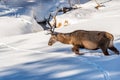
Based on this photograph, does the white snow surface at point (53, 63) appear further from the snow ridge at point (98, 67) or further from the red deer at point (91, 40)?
the red deer at point (91, 40)

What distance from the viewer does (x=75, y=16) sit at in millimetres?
22766

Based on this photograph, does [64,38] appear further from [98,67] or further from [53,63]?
[98,67]

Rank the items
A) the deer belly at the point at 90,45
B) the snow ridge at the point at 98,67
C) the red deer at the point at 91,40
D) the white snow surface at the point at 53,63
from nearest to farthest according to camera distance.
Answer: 1. the snow ridge at the point at 98,67
2. the white snow surface at the point at 53,63
3. the red deer at the point at 91,40
4. the deer belly at the point at 90,45

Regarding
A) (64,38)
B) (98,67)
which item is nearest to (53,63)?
(98,67)

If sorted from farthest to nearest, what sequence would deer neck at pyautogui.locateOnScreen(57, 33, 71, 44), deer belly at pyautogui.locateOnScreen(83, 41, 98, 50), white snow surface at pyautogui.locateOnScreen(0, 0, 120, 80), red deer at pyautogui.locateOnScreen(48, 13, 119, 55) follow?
deer neck at pyautogui.locateOnScreen(57, 33, 71, 44) < deer belly at pyautogui.locateOnScreen(83, 41, 98, 50) < red deer at pyautogui.locateOnScreen(48, 13, 119, 55) < white snow surface at pyautogui.locateOnScreen(0, 0, 120, 80)

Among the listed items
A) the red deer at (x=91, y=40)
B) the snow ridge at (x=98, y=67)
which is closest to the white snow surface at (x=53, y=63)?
the snow ridge at (x=98, y=67)

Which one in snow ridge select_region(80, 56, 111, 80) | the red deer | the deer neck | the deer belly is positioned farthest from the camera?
the deer neck

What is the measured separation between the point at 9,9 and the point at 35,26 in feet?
47.7

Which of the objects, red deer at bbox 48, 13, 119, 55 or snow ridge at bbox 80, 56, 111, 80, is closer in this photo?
snow ridge at bbox 80, 56, 111, 80

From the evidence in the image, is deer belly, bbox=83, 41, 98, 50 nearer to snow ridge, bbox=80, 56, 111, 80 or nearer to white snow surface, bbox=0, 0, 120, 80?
white snow surface, bbox=0, 0, 120, 80

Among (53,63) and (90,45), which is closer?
(53,63)

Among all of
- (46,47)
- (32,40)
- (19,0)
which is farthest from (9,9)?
(46,47)

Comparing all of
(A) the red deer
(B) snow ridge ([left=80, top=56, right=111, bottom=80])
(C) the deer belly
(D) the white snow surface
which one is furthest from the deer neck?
(B) snow ridge ([left=80, top=56, right=111, bottom=80])

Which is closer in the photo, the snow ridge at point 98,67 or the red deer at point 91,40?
the snow ridge at point 98,67
